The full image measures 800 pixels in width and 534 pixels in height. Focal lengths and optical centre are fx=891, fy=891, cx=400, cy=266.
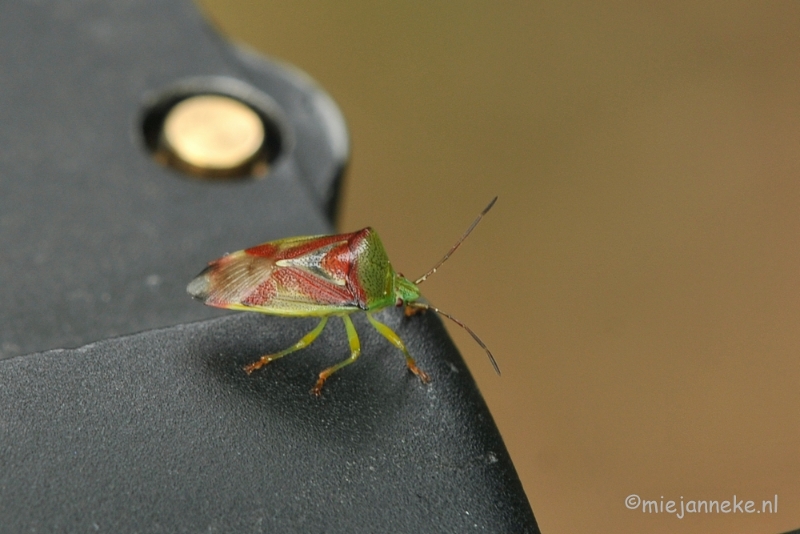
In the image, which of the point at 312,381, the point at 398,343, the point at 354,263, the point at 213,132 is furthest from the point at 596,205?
the point at 312,381

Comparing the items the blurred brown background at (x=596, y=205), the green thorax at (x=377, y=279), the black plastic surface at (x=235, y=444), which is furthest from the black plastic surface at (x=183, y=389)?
the blurred brown background at (x=596, y=205)

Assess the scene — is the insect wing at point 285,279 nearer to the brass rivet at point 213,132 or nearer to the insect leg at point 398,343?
the insect leg at point 398,343

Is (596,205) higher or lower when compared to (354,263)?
lower

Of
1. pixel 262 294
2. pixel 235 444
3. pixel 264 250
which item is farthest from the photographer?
pixel 264 250

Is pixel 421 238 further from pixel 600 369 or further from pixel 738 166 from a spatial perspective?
pixel 738 166

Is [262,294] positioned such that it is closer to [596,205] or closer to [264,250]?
[264,250]

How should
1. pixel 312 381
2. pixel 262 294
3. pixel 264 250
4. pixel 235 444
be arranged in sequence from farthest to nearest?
pixel 264 250 < pixel 262 294 < pixel 312 381 < pixel 235 444

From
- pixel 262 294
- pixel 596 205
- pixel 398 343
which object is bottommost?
pixel 596 205

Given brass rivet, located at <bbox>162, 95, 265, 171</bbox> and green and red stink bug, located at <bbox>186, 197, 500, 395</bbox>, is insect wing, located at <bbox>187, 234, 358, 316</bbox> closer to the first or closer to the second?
green and red stink bug, located at <bbox>186, 197, 500, 395</bbox>
